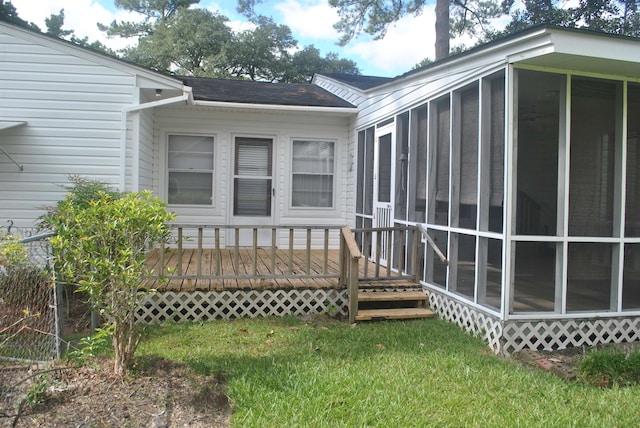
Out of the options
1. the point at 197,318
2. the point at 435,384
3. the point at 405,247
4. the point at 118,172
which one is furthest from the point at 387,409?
the point at 118,172

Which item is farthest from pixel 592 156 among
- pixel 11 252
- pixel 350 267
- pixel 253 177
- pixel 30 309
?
pixel 253 177

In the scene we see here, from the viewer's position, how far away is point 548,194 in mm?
4566

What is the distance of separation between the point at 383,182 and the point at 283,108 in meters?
2.34

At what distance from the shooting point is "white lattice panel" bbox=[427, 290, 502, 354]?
453 centimetres

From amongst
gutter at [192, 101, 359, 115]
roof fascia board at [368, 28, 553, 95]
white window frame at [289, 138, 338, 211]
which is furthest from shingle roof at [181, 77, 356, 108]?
roof fascia board at [368, 28, 553, 95]

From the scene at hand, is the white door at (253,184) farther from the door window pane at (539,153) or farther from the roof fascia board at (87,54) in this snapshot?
the door window pane at (539,153)

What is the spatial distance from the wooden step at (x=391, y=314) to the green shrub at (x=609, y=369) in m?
A: 1.82

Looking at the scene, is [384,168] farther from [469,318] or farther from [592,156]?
[592,156]

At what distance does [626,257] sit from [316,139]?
18.4ft

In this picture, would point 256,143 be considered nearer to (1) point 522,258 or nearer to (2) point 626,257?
(1) point 522,258

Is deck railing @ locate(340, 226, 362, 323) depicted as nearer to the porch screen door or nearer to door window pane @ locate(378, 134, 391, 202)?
door window pane @ locate(378, 134, 391, 202)

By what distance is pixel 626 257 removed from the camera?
15.6ft

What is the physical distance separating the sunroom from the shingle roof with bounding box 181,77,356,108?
3.95m

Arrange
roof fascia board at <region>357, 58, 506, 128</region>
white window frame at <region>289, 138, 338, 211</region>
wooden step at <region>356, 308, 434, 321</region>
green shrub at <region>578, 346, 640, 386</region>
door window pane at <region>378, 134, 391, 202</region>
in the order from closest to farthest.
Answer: green shrub at <region>578, 346, 640, 386</region>, roof fascia board at <region>357, 58, 506, 128</region>, wooden step at <region>356, 308, 434, 321</region>, door window pane at <region>378, 134, 391, 202</region>, white window frame at <region>289, 138, 338, 211</region>
